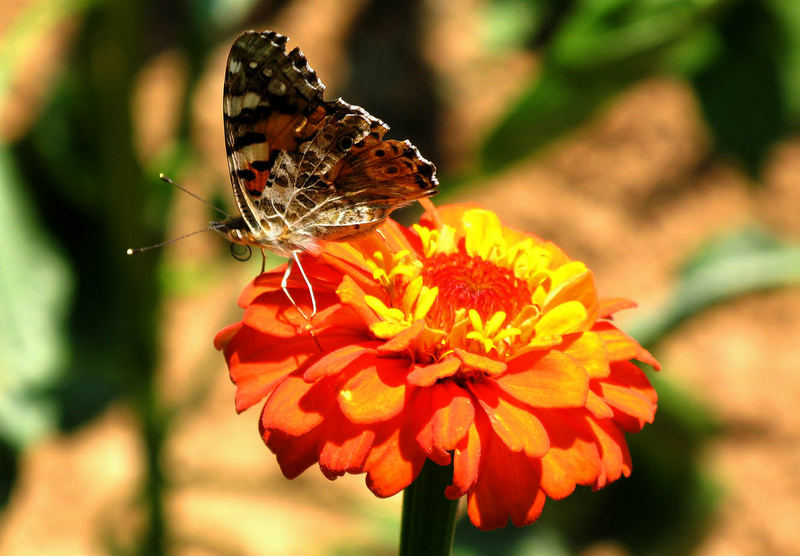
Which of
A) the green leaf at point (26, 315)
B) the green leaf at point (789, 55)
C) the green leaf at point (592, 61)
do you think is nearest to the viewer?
the green leaf at point (592, 61)

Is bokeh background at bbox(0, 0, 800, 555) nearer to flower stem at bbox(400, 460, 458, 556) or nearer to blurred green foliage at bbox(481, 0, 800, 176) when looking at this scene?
blurred green foliage at bbox(481, 0, 800, 176)

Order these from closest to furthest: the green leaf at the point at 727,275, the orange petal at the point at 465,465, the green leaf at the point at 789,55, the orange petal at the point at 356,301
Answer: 1. the orange petal at the point at 465,465
2. the orange petal at the point at 356,301
3. the green leaf at the point at 789,55
4. the green leaf at the point at 727,275

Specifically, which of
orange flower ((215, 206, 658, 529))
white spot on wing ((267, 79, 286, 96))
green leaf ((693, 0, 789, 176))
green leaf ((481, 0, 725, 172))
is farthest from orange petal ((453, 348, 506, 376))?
green leaf ((693, 0, 789, 176))

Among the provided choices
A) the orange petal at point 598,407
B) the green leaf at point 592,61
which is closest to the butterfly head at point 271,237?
the orange petal at point 598,407

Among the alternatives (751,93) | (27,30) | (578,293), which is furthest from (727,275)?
(27,30)

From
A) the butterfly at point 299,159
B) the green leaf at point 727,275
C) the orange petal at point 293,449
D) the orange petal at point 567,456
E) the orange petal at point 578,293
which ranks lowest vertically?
the green leaf at point 727,275

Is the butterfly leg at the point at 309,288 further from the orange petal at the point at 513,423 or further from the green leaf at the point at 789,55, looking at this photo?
the green leaf at the point at 789,55
